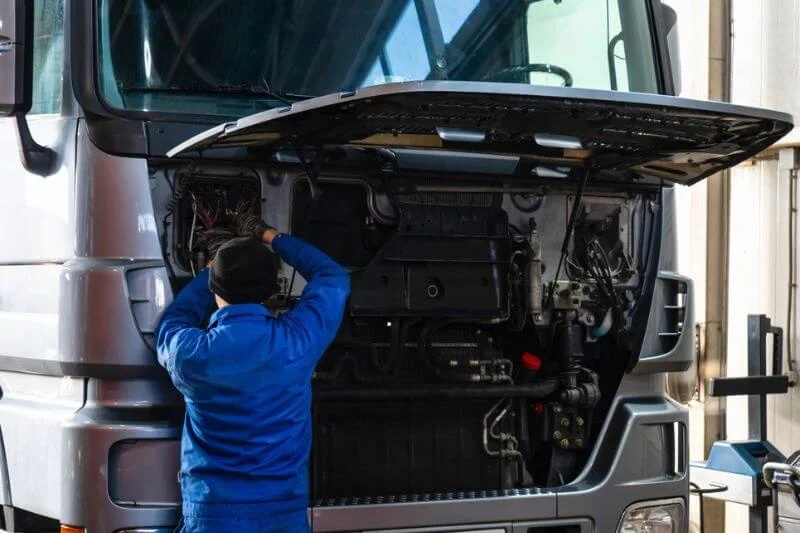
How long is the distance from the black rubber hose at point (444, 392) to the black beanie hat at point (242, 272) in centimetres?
56

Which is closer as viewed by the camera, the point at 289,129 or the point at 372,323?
the point at 289,129

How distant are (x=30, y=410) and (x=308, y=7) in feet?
5.60

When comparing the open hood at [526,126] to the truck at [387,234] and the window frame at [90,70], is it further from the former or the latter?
the window frame at [90,70]

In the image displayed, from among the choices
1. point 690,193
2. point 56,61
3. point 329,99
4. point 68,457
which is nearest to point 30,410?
point 68,457

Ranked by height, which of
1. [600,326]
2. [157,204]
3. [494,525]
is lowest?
[494,525]

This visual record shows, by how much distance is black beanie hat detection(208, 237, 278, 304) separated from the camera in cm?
346

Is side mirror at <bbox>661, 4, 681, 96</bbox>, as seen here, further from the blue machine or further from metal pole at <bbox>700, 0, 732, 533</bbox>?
metal pole at <bbox>700, 0, 732, 533</bbox>

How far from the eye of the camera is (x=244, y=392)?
3.46 metres

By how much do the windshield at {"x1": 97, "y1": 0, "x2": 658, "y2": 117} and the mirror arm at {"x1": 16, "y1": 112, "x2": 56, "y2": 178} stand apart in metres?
0.32

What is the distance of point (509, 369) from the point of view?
424cm

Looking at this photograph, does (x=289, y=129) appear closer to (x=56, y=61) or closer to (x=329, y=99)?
(x=329, y=99)

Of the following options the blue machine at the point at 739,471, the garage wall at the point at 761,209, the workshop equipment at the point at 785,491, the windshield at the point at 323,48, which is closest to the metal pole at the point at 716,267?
the garage wall at the point at 761,209

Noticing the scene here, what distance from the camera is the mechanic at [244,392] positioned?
342cm

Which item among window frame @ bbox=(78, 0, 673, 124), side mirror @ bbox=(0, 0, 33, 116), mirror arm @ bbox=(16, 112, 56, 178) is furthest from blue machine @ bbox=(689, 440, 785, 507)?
side mirror @ bbox=(0, 0, 33, 116)
